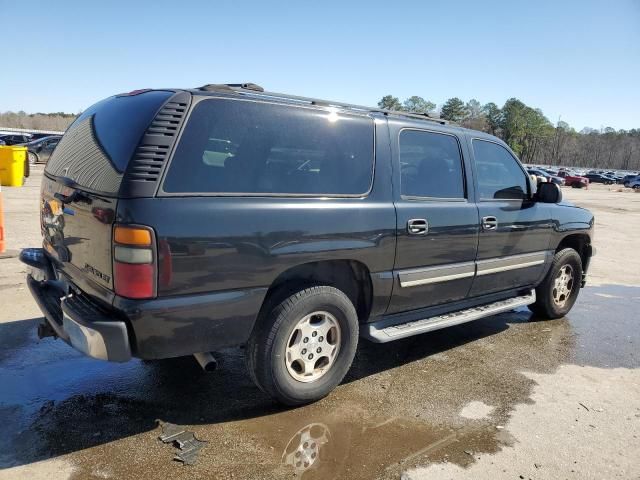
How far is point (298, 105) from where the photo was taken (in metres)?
3.28

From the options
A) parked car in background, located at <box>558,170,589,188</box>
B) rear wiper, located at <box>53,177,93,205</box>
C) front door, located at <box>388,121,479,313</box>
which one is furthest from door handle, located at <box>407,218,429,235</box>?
parked car in background, located at <box>558,170,589,188</box>

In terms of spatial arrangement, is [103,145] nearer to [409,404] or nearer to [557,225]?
[409,404]

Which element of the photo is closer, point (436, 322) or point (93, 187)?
point (93, 187)

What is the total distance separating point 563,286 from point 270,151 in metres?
4.15

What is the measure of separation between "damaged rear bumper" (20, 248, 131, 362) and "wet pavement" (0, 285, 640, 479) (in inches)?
22.0

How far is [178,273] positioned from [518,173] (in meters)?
Answer: 3.63

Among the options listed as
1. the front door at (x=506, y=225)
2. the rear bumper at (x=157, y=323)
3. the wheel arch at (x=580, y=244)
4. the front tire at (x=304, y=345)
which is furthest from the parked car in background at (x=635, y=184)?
the rear bumper at (x=157, y=323)

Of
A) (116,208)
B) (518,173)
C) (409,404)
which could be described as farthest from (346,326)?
(518,173)

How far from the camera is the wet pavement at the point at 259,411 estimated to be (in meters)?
2.74

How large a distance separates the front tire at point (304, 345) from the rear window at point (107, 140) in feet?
4.03

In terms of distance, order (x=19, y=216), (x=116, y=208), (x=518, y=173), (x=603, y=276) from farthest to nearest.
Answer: (x=19, y=216) → (x=603, y=276) → (x=518, y=173) → (x=116, y=208)

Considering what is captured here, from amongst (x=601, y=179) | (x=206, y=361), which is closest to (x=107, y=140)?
(x=206, y=361)

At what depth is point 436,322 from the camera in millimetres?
4047

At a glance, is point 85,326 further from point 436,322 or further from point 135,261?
point 436,322
